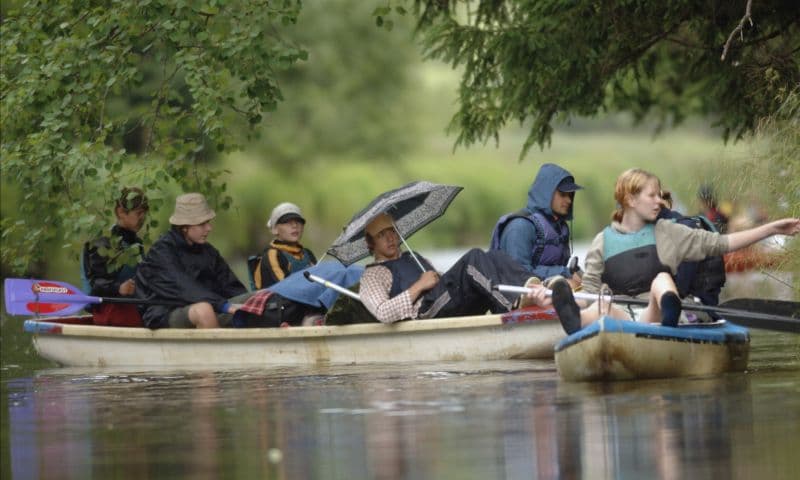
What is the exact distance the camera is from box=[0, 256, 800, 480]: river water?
7387mm

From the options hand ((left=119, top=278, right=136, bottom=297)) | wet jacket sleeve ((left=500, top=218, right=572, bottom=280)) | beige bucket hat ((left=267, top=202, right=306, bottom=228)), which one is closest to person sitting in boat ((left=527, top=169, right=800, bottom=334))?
wet jacket sleeve ((left=500, top=218, right=572, bottom=280))

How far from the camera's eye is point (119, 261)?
14.1m

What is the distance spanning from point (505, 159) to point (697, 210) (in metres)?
37.3

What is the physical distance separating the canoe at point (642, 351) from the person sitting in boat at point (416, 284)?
7.05 ft

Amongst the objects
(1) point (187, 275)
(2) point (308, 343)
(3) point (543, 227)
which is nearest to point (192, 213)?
(1) point (187, 275)

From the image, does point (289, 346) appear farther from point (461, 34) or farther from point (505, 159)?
point (505, 159)

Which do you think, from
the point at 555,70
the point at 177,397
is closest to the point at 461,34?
the point at 555,70

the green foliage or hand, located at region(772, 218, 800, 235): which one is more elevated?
the green foliage

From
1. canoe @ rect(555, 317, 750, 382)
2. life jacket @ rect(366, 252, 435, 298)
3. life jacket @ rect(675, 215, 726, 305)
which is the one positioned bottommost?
canoe @ rect(555, 317, 750, 382)

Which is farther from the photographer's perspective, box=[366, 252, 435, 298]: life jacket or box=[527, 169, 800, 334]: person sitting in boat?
box=[366, 252, 435, 298]: life jacket

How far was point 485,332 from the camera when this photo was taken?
42.3ft

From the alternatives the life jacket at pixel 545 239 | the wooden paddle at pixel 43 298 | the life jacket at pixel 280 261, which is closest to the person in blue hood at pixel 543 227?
the life jacket at pixel 545 239

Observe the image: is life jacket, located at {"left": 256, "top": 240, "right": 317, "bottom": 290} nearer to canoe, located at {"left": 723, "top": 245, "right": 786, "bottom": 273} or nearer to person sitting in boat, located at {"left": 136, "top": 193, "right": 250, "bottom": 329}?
person sitting in boat, located at {"left": 136, "top": 193, "right": 250, "bottom": 329}

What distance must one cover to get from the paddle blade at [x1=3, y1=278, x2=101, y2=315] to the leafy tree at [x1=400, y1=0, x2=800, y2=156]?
145 inches
